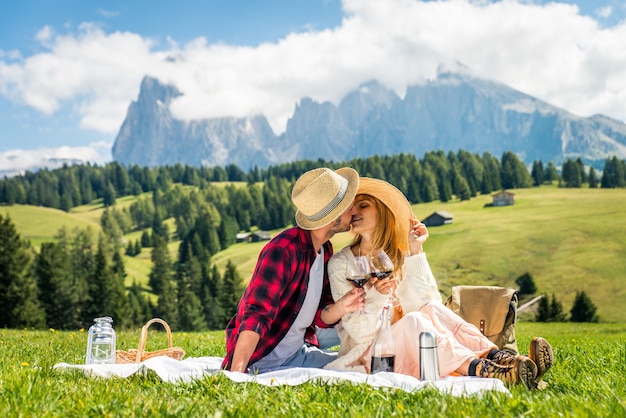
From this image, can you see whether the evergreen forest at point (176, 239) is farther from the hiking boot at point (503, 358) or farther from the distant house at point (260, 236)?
the hiking boot at point (503, 358)

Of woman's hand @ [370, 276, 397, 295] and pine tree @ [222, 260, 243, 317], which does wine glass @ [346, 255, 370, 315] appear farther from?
pine tree @ [222, 260, 243, 317]

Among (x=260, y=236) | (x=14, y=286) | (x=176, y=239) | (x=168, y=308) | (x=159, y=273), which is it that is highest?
(x=14, y=286)

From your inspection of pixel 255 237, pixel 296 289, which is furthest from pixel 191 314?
pixel 296 289

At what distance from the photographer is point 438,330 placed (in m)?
6.08

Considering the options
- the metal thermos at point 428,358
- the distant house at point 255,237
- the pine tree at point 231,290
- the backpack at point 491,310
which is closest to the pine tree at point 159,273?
the pine tree at point 231,290

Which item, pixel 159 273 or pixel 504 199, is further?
pixel 504 199

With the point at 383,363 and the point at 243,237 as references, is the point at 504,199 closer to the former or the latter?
the point at 243,237

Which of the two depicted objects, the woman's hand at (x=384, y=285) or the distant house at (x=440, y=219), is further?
the distant house at (x=440, y=219)

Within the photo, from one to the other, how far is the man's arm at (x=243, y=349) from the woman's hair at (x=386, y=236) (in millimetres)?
1563

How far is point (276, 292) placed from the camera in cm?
604

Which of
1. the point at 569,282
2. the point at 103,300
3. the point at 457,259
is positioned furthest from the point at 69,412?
the point at 457,259

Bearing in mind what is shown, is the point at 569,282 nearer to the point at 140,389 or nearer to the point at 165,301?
the point at 165,301

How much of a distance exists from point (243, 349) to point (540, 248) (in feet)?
301

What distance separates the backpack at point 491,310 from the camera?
22.6 feet
